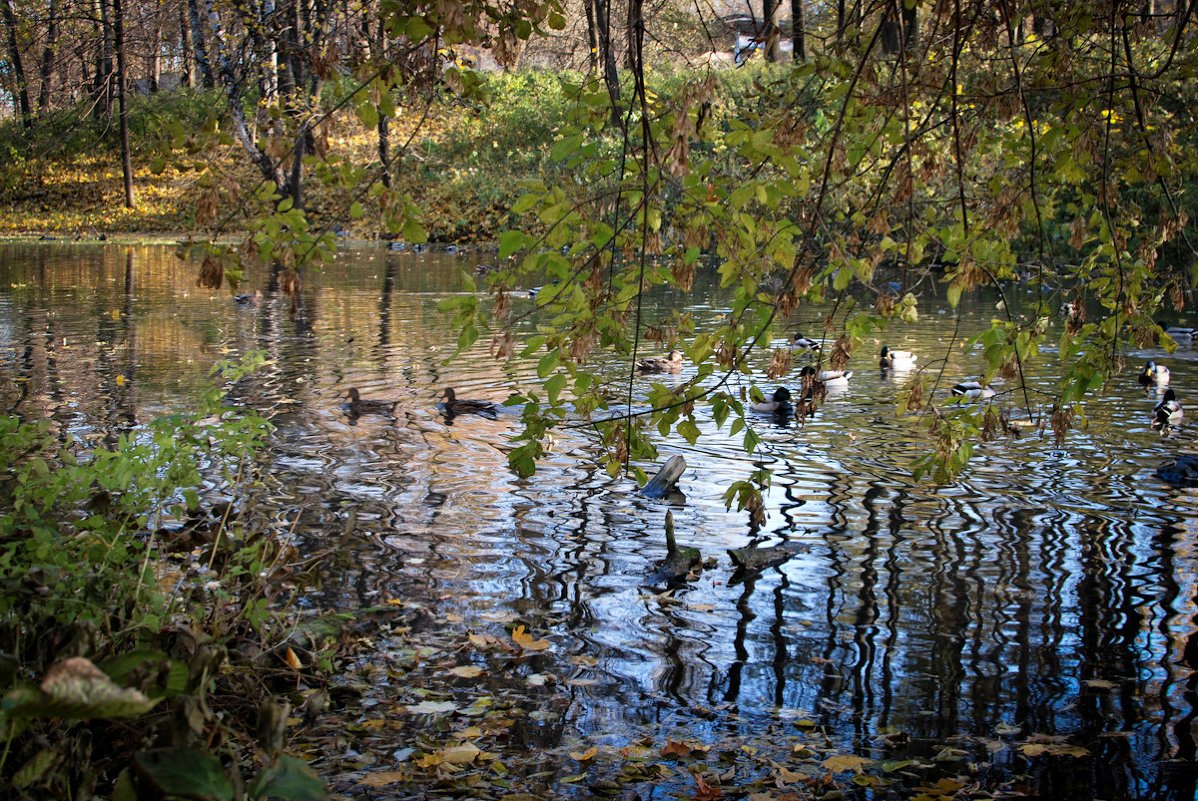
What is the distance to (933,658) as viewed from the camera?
471 centimetres

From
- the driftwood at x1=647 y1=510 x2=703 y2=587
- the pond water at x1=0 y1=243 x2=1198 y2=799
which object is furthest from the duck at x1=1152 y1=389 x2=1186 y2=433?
the driftwood at x1=647 y1=510 x2=703 y2=587

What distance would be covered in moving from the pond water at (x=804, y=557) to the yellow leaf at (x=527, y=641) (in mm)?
134

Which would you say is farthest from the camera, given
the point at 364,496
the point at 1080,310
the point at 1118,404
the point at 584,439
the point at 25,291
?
the point at 25,291

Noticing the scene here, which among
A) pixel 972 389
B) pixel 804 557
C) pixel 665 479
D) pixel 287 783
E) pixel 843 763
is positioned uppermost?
pixel 287 783

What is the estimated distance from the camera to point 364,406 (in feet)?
31.6

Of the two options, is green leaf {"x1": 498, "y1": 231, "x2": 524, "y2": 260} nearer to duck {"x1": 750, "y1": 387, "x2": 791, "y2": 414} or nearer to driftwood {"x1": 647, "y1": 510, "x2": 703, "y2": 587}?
driftwood {"x1": 647, "y1": 510, "x2": 703, "y2": 587}

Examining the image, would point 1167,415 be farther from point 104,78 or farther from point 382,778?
point 104,78

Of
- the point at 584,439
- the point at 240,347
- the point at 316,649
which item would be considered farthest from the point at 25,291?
the point at 316,649

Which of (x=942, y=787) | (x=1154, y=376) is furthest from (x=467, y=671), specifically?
(x=1154, y=376)

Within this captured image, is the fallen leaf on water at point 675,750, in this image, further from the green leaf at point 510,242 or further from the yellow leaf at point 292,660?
the green leaf at point 510,242

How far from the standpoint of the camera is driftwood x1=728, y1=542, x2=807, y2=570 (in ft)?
19.0

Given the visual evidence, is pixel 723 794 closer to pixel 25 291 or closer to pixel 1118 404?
pixel 1118 404

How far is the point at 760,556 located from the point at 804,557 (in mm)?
319

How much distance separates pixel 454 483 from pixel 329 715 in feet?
11.4
